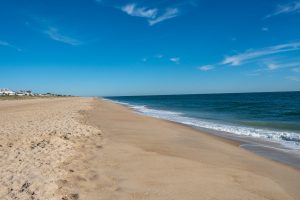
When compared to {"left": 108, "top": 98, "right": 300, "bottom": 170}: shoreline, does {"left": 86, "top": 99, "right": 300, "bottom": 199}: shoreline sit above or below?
above

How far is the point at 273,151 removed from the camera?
35.8 feet

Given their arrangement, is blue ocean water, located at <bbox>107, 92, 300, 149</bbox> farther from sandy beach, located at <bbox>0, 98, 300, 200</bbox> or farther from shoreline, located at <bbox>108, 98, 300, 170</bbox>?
sandy beach, located at <bbox>0, 98, 300, 200</bbox>

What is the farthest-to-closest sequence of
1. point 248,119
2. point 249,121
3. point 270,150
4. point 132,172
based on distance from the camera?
point 248,119, point 249,121, point 270,150, point 132,172

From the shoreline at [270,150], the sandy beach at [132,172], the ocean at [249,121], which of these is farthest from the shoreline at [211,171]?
the ocean at [249,121]

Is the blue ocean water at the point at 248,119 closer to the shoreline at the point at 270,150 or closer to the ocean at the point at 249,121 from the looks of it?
the ocean at the point at 249,121

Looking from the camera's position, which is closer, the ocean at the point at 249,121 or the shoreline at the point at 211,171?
the shoreline at the point at 211,171

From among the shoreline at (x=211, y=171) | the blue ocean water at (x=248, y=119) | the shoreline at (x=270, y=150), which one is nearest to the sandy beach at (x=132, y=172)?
the shoreline at (x=211, y=171)

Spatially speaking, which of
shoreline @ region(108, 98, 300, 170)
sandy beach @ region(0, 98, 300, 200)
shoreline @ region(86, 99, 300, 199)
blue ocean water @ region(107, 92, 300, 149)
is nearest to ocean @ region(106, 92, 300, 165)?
blue ocean water @ region(107, 92, 300, 149)

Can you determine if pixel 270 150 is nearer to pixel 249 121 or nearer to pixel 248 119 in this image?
pixel 249 121

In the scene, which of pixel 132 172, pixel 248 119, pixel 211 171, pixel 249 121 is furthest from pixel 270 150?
pixel 248 119

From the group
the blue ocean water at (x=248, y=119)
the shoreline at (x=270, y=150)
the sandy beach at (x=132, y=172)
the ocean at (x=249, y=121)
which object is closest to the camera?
the sandy beach at (x=132, y=172)

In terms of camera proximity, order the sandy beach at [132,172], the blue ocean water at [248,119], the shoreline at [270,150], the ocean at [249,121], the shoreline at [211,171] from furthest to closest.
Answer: the blue ocean water at [248,119]
the ocean at [249,121]
the shoreline at [270,150]
the shoreline at [211,171]
the sandy beach at [132,172]

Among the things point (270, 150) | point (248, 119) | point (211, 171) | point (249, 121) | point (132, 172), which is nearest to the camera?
point (132, 172)

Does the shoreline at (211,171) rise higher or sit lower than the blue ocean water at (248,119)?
higher
